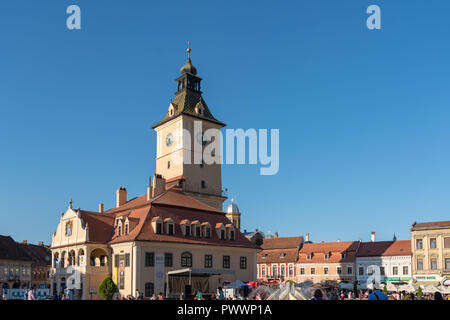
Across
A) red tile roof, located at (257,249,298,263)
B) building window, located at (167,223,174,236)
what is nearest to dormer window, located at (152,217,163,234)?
building window, located at (167,223,174,236)

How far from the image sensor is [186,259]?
47719 mm

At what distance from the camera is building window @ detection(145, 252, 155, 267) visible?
147 feet

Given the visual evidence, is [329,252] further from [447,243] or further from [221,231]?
[221,231]

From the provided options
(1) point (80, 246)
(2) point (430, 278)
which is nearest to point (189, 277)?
(1) point (80, 246)

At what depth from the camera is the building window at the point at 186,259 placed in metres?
47.4

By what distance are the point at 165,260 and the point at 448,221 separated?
41472 millimetres

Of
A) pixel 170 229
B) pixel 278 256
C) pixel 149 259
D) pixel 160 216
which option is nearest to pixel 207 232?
pixel 170 229

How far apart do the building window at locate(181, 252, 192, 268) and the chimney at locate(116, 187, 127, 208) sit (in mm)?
15686

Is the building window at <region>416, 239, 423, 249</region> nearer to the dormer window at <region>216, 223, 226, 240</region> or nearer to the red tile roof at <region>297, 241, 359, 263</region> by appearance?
the red tile roof at <region>297, 241, 359, 263</region>

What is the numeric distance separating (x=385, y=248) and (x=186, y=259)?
3872 centimetres

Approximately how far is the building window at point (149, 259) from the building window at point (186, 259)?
3.31 metres

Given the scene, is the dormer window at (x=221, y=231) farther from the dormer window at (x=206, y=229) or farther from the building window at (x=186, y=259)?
the building window at (x=186, y=259)

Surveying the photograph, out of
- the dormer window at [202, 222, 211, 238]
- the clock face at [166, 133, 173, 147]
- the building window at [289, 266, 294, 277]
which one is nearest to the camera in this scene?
the dormer window at [202, 222, 211, 238]
